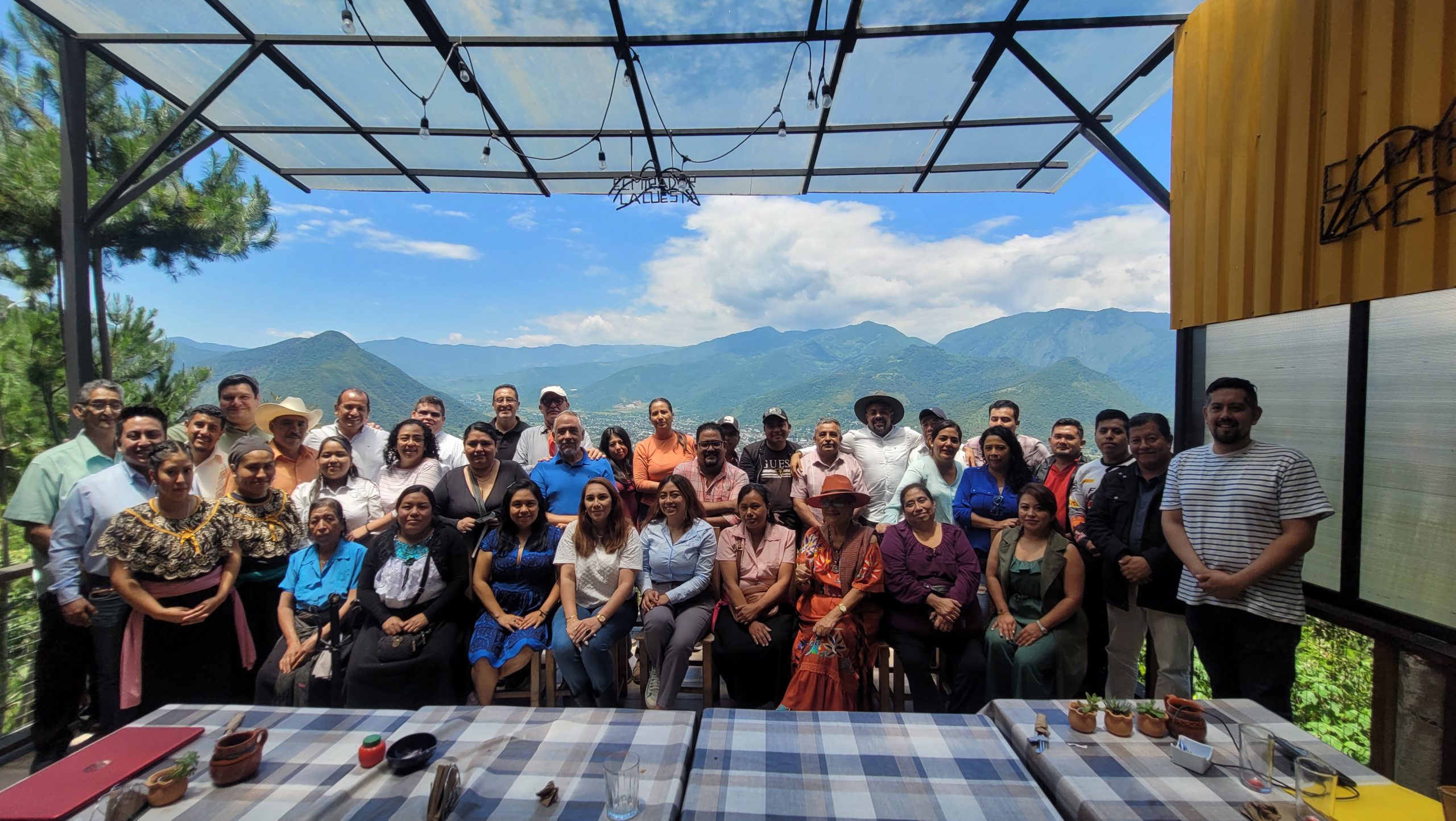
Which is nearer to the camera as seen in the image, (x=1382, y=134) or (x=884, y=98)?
(x=1382, y=134)

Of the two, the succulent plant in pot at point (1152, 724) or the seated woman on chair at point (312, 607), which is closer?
the succulent plant in pot at point (1152, 724)

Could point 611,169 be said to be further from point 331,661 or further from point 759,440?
point 331,661

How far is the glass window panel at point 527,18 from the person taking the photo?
10.5 feet

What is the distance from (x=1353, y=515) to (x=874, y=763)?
9.68ft

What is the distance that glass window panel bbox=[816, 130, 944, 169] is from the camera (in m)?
4.53

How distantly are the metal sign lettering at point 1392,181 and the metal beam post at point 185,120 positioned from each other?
5.79 m

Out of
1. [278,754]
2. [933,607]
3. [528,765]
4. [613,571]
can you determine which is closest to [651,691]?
[613,571]

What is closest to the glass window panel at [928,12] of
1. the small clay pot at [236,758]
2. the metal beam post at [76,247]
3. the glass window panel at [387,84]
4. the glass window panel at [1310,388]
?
the glass window panel at [1310,388]

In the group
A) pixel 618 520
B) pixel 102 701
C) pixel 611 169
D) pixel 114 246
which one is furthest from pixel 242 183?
pixel 618 520

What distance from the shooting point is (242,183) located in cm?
725

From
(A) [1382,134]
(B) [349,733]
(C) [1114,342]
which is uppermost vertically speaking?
(C) [1114,342]

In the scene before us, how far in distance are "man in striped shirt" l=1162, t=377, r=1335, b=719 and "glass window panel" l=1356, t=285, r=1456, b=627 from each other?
0.52 m

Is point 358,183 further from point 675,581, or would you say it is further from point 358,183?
point 675,581

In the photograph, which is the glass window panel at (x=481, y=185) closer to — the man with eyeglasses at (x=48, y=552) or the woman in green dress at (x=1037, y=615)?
the man with eyeglasses at (x=48, y=552)
